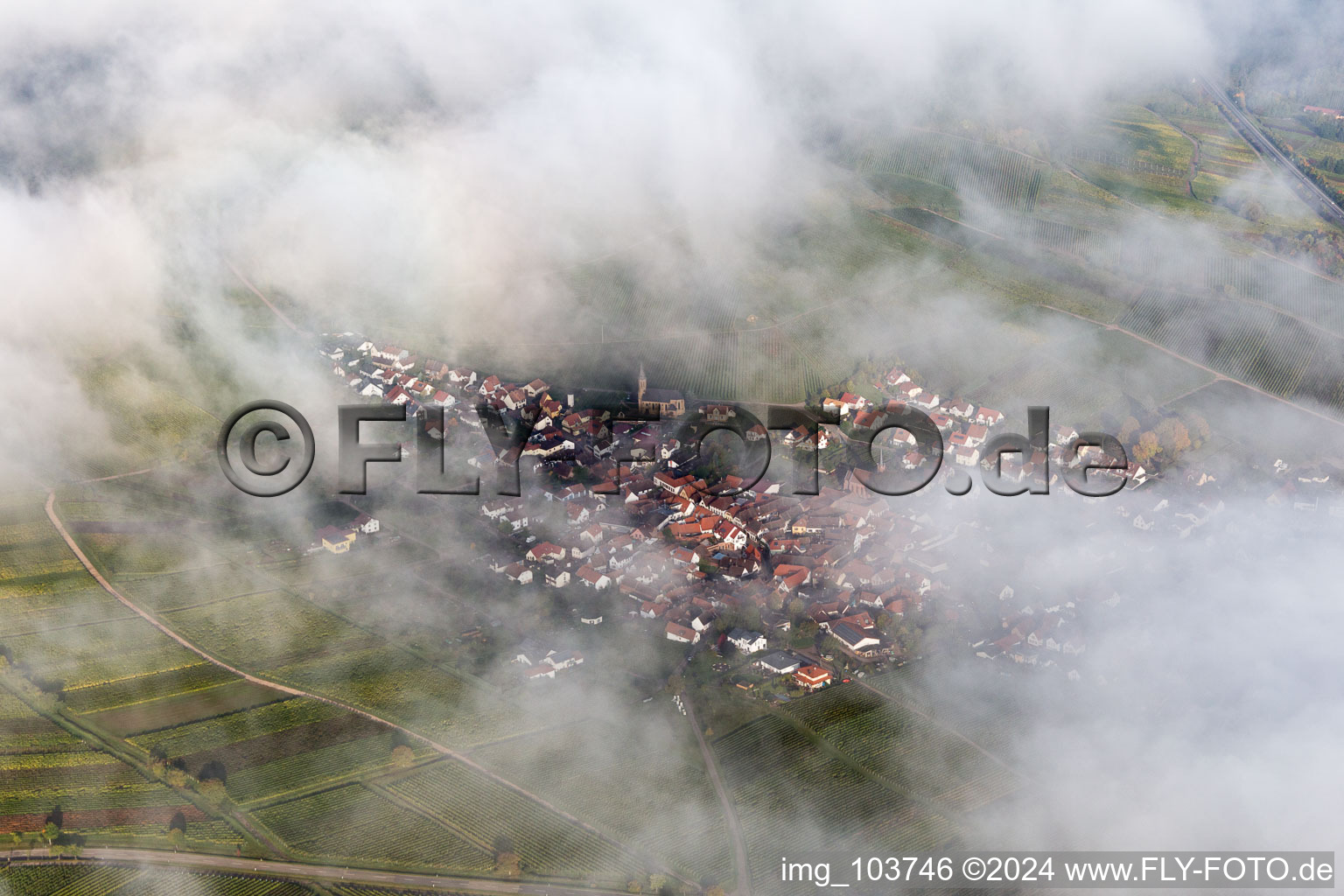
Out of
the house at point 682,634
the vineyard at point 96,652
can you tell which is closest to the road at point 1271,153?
the house at point 682,634

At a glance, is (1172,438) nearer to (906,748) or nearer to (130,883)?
(906,748)

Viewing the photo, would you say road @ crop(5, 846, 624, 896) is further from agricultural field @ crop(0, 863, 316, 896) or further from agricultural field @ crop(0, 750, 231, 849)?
agricultural field @ crop(0, 750, 231, 849)

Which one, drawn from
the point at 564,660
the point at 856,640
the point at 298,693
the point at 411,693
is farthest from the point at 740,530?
the point at 298,693

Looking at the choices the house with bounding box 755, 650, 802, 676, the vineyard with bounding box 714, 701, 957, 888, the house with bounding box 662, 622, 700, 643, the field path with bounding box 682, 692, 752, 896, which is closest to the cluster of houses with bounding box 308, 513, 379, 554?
the house with bounding box 662, 622, 700, 643

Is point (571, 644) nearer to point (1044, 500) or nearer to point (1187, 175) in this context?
point (1044, 500)

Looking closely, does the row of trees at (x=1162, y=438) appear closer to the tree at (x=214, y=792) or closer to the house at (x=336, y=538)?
the house at (x=336, y=538)

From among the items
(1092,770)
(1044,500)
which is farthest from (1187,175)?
(1092,770)

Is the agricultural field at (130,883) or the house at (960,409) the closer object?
the agricultural field at (130,883)
